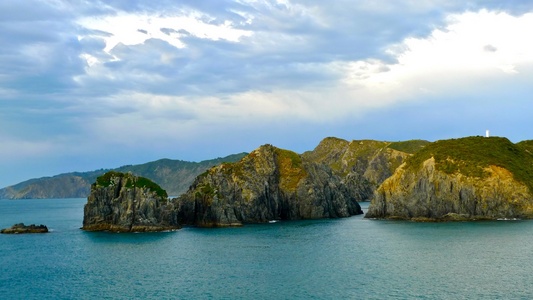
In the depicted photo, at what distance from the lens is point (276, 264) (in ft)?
327

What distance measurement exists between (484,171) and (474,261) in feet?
298

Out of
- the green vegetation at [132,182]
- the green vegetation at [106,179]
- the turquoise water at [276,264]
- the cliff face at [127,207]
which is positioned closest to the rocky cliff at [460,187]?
the turquoise water at [276,264]

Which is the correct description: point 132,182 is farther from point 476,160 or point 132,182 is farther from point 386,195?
point 476,160

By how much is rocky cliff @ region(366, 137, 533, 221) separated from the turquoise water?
18.8 m

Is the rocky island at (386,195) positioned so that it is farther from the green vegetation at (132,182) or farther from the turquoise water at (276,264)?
the turquoise water at (276,264)

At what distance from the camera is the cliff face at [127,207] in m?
152

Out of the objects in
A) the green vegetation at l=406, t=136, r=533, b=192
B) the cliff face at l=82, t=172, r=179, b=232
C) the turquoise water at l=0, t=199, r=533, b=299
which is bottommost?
the turquoise water at l=0, t=199, r=533, b=299

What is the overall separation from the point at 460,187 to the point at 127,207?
114 m

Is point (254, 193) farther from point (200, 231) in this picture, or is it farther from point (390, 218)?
point (390, 218)

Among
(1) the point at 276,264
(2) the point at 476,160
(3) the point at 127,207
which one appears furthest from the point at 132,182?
(2) the point at 476,160

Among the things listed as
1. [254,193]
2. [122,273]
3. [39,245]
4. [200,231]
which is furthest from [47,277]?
[254,193]

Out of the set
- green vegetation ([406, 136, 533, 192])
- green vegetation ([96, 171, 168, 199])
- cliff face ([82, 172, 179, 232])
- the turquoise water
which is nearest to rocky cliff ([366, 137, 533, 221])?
green vegetation ([406, 136, 533, 192])

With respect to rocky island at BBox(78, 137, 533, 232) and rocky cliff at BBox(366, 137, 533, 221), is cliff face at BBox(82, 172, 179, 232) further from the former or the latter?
rocky cliff at BBox(366, 137, 533, 221)

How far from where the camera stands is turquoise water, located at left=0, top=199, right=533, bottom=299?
77375 mm
